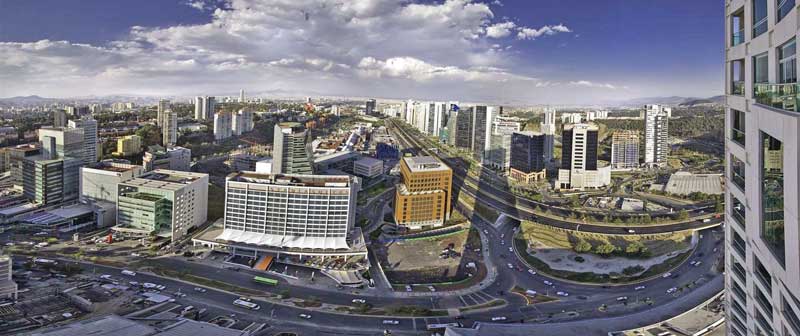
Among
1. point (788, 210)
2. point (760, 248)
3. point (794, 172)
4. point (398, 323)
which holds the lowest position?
point (398, 323)

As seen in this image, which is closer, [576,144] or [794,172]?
[794,172]

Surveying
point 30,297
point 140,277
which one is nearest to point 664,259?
point 140,277

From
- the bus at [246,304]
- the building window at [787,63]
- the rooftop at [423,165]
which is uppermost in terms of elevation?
the building window at [787,63]

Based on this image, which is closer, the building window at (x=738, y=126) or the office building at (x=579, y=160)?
the building window at (x=738, y=126)

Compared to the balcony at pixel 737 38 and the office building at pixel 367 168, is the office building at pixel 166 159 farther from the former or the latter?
the balcony at pixel 737 38

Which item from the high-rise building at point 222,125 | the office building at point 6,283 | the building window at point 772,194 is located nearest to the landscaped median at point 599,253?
the building window at point 772,194

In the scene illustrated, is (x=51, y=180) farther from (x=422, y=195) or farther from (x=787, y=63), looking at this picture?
(x=787, y=63)

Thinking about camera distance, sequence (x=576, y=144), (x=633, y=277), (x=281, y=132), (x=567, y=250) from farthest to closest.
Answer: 1. (x=576, y=144)
2. (x=281, y=132)
3. (x=567, y=250)
4. (x=633, y=277)

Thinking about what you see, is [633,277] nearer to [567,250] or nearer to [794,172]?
[567,250]
